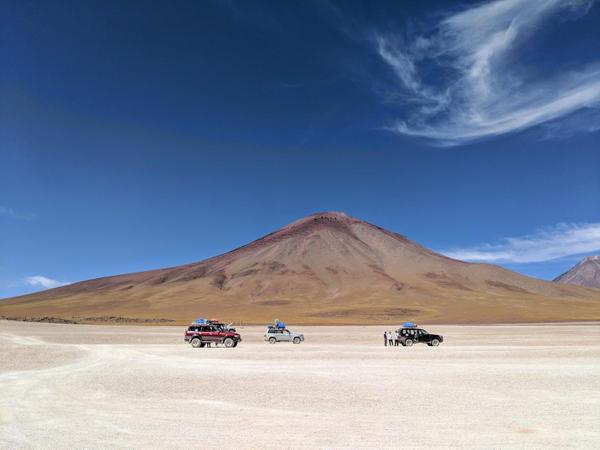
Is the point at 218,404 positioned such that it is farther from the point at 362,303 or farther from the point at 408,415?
the point at 362,303

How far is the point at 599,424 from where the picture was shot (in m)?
11.5

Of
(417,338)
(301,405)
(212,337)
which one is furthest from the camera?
(417,338)

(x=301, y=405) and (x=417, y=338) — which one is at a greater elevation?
(x=417, y=338)

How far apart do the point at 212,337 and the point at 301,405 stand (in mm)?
27119

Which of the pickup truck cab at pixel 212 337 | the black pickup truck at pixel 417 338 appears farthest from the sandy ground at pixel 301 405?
the black pickup truck at pixel 417 338

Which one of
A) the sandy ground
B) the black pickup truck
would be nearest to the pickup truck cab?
the black pickup truck

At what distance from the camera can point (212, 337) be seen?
39688mm

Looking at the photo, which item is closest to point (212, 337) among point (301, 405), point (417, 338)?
point (417, 338)

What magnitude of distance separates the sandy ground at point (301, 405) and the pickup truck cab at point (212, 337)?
14780mm

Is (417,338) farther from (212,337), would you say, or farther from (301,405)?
(301,405)

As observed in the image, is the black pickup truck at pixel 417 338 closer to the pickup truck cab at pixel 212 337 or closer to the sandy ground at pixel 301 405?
the pickup truck cab at pixel 212 337

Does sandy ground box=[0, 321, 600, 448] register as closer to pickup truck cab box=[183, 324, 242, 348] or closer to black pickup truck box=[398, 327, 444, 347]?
pickup truck cab box=[183, 324, 242, 348]

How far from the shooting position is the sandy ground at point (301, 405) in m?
10.4

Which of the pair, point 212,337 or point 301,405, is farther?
point 212,337
